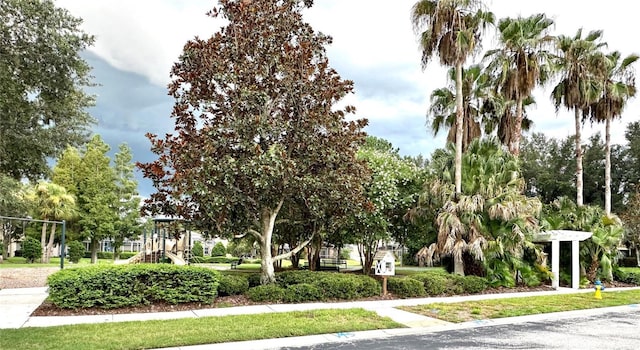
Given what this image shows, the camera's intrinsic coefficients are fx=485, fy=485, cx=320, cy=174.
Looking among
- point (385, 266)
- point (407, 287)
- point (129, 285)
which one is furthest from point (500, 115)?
point (129, 285)

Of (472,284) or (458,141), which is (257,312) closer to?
(472,284)

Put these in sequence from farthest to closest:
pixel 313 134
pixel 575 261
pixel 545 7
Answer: pixel 545 7 → pixel 575 261 → pixel 313 134

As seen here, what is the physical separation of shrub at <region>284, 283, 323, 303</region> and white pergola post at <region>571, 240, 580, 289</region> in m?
10.7

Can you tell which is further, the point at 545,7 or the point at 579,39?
the point at 579,39

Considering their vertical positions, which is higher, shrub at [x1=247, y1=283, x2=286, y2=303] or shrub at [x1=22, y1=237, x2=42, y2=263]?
shrub at [x1=247, y1=283, x2=286, y2=303]

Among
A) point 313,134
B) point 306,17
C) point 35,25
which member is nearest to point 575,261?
point 313,134

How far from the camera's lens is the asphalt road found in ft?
24.9

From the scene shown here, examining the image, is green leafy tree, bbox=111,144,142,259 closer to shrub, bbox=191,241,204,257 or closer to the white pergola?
shrub, bbox=191,241,204,257

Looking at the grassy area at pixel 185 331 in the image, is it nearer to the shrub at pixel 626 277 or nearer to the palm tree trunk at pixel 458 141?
the palm tree trunk at pixel 458 141

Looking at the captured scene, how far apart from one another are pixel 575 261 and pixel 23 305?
57.0 ft

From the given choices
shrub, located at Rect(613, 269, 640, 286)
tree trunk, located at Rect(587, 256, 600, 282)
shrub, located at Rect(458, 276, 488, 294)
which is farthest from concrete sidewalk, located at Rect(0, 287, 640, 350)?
shrub, located at Rect(613, 269, 640, 286)

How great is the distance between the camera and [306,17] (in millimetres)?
13680

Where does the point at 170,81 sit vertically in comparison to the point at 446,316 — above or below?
above

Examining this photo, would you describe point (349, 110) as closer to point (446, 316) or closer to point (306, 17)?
point (306, 17)
